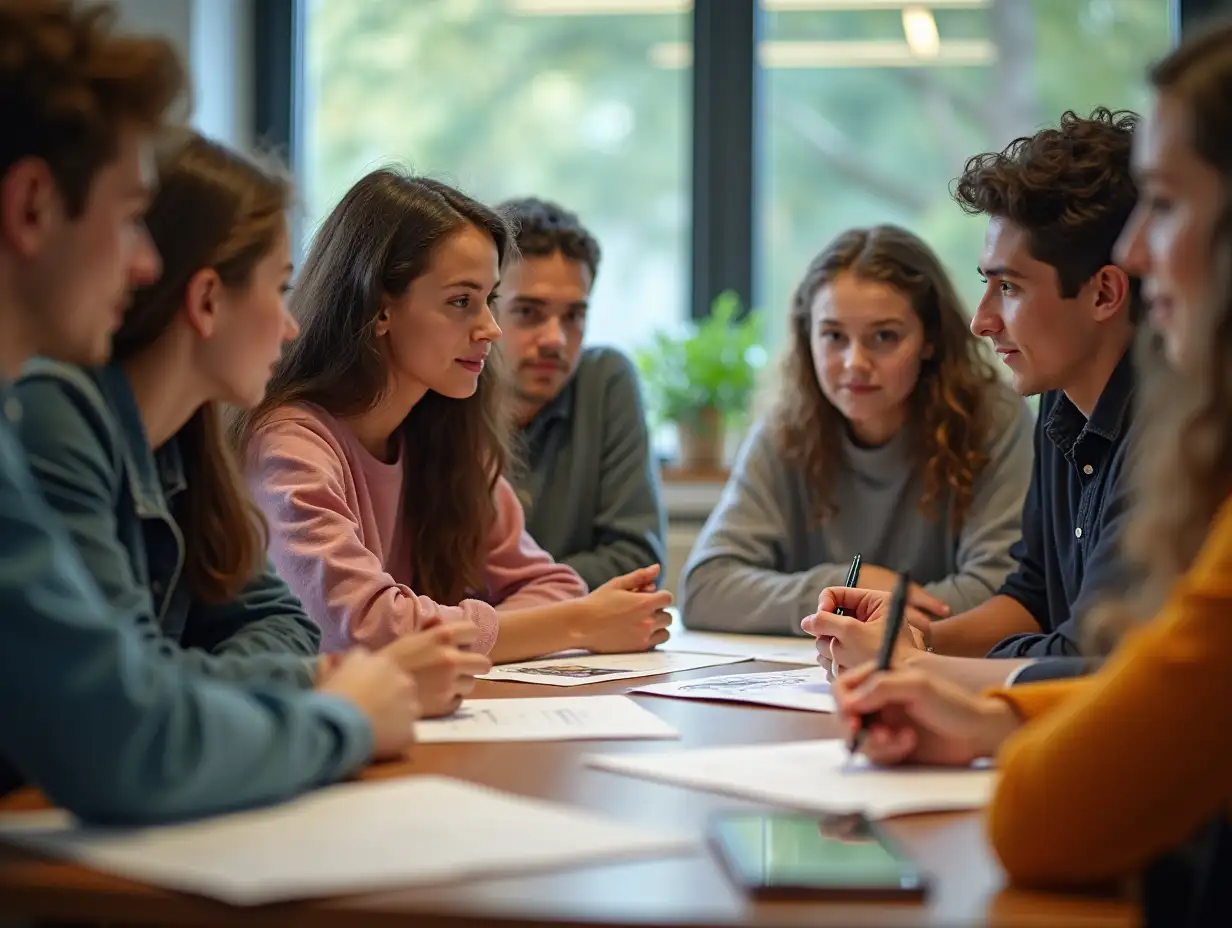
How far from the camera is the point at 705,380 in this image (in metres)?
3.77

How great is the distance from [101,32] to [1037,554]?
1.54 metres

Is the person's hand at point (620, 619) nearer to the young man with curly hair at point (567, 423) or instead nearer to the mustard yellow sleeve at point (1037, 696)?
the young man with curly hair at point (567, 423)

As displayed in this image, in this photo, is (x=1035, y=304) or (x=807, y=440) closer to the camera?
(x=1035, y=304)

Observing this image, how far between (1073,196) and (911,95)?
7.24ft

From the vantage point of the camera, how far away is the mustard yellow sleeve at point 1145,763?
907mm

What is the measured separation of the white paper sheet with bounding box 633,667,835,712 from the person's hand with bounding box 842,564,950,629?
13cm

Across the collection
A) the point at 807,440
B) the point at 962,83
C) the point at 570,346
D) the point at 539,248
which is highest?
the point at 962,83

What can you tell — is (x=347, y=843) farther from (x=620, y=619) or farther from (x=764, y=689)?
(x=620, y=619)

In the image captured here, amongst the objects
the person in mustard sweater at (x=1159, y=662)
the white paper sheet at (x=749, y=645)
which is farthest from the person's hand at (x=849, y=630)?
the person in mustard sweater at (x=1159, y=662)

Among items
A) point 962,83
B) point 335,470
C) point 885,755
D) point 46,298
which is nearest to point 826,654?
point 885,755

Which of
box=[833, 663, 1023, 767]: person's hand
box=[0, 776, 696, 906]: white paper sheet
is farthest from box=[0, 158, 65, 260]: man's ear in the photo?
box=[833, 663, 1023, 767]: person's hand

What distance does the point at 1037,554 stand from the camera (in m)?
2.18

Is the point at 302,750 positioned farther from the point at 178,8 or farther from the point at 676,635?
the point at 178,8

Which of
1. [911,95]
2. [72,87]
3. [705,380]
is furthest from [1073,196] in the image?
[911,95]
